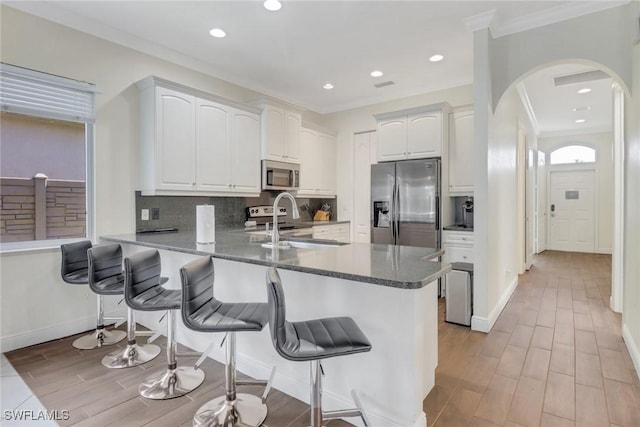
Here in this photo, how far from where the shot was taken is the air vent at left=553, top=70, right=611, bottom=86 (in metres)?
4.15

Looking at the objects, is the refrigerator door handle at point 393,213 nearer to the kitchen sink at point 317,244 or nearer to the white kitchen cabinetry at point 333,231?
the white kitchen cabinetry at point 333,231

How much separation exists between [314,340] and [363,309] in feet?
1.38

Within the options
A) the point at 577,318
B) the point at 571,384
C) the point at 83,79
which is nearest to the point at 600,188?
the point at 577,318

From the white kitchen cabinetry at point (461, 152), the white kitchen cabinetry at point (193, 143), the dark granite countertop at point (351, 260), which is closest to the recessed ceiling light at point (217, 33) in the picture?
the white kitchen cabinetry at point (193, 143)

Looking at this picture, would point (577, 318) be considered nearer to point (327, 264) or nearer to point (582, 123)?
point (327, 264)

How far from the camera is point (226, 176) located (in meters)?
4.04

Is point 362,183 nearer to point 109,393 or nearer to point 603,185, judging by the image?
point 109,393

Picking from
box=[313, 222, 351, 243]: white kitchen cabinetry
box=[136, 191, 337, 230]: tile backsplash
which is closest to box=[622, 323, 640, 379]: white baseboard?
box=[313, 222, 351, 243]: white kitchen cabinetry

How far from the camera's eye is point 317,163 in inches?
217

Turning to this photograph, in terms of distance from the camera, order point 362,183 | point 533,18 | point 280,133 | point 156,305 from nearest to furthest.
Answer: point 156,305 < point 533,18 < point 280,133 < point 362,183

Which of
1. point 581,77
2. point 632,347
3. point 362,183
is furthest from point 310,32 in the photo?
point 632,347

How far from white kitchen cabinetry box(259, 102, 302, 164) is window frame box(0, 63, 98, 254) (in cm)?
195

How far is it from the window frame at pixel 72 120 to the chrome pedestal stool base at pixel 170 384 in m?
1.66

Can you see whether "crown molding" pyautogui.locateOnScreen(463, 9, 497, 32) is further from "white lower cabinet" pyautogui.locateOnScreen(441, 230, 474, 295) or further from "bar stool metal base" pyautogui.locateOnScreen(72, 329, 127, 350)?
"bar stool metal base" pyautogui.locateOnScreen(72, 329, 127, 350)
